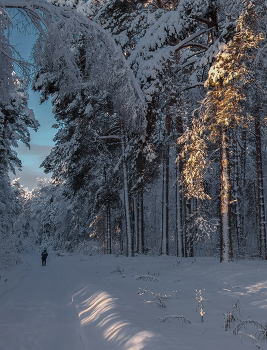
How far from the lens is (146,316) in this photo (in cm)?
421

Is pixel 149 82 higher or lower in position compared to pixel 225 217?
higher

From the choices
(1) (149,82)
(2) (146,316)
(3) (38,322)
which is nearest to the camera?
(2) (146,316)

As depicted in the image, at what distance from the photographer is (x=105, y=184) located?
2084cm

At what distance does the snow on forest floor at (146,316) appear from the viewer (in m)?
3.25

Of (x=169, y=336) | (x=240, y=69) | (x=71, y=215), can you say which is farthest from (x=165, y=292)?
(x=71, y=215)

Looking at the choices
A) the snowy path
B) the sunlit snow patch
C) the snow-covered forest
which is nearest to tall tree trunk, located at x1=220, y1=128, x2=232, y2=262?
the snow-covered forest

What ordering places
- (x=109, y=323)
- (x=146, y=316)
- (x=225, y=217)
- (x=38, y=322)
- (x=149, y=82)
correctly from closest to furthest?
(x=109, y=323) < (x=146, y=316) < (x=38, y=322) < (x=225, y=217) < (x=149, y=82)

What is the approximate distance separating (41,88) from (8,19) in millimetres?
8181

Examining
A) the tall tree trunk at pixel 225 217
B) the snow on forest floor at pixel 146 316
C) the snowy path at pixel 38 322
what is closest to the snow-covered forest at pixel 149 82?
the tall tree trunk at pixel 225 217

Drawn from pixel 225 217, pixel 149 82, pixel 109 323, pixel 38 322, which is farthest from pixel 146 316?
pixel 149 82

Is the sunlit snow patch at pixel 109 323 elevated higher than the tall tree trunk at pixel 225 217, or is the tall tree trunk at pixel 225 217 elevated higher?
the tall tree trunk at pixel 225 217

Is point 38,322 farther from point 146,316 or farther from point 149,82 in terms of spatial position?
point 149,82

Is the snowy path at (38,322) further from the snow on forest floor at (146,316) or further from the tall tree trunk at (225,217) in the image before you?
the tall tree trunk at (225,217)

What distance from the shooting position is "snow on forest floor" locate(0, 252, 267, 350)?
325 cm
